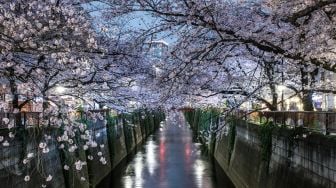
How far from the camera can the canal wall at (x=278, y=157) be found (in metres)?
12.9

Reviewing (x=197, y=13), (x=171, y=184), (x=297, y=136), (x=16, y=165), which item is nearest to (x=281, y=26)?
(x=297, y=136)

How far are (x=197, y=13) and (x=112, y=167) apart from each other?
27219 millimetres

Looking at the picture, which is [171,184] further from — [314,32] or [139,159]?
[314,32]

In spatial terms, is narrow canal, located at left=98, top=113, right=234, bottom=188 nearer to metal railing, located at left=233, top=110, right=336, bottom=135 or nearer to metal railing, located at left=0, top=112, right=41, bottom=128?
metal railing, located at left=233, top=110, right=336, bottom=135

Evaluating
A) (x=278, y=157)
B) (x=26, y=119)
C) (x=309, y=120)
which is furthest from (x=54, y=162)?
(x=309, y=120)

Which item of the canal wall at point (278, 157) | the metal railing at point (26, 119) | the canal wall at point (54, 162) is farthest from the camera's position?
the metal railing at point (26, 119)

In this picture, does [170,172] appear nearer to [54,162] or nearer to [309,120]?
[54,162]

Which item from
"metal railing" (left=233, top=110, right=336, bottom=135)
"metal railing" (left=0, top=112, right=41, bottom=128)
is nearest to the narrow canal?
"metal railing" (left=233, top=110, right=336, bottom=135)

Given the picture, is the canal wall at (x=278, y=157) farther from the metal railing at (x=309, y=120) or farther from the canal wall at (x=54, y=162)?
the canal wall at (x=54, y=162)

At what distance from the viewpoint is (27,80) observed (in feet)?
33.5

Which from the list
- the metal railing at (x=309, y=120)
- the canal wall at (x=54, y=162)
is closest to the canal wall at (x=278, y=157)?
the metal railing at (x=309, y=120)

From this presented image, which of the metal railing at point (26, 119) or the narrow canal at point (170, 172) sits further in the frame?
the narrow canal at point (170, 172)

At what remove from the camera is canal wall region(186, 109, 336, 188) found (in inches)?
506

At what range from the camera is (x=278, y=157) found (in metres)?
18.3
